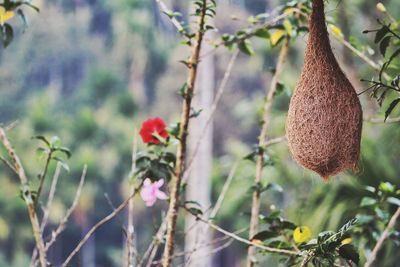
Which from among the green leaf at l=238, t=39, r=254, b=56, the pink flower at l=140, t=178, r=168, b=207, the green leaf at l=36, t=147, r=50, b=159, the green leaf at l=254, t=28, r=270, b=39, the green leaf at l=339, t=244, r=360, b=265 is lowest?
the green leaf at l=339, t=244, r=360, b=265

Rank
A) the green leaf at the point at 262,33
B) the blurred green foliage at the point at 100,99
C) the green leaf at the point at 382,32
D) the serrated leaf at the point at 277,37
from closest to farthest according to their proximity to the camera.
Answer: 1. the green leaf at the point at 382,32
2. the green leaf at the point at 262,33
3. the serrated leaf at the point at 277,37
4. the blurred green foliage at the point at 100,99

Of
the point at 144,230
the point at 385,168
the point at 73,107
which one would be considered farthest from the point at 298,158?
the point at 73,107

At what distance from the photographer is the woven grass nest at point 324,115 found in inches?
39.4

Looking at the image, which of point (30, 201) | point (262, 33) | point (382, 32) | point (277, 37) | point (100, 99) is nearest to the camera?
point (382, 32)

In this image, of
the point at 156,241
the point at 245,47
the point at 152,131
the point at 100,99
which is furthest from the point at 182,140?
the point at 100,99

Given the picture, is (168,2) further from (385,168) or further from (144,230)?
(385,168)

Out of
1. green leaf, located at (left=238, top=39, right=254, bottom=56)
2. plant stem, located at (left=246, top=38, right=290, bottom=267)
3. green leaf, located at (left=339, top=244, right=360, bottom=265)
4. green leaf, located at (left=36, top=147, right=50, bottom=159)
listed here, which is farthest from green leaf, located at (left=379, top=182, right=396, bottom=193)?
green leaf, located at (left=36, top=147, right=50, bottom=159)

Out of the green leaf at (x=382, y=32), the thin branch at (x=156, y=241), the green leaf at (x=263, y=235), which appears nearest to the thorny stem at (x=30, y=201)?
the thin branch at (x=156, y=241)

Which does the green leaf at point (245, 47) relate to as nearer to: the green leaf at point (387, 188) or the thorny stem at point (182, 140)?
the thorny stem at point (182, 140)

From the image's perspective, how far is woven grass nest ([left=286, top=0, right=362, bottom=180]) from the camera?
100 centimetres

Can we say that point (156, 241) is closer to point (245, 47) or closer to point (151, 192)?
point (151, 192)

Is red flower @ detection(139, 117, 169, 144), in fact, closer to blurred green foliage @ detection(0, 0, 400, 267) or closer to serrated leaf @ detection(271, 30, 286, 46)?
serrated leaf @ detection(271, 30, 286, 46)

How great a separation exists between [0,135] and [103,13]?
12.1 metres

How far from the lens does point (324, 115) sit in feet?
3.33
